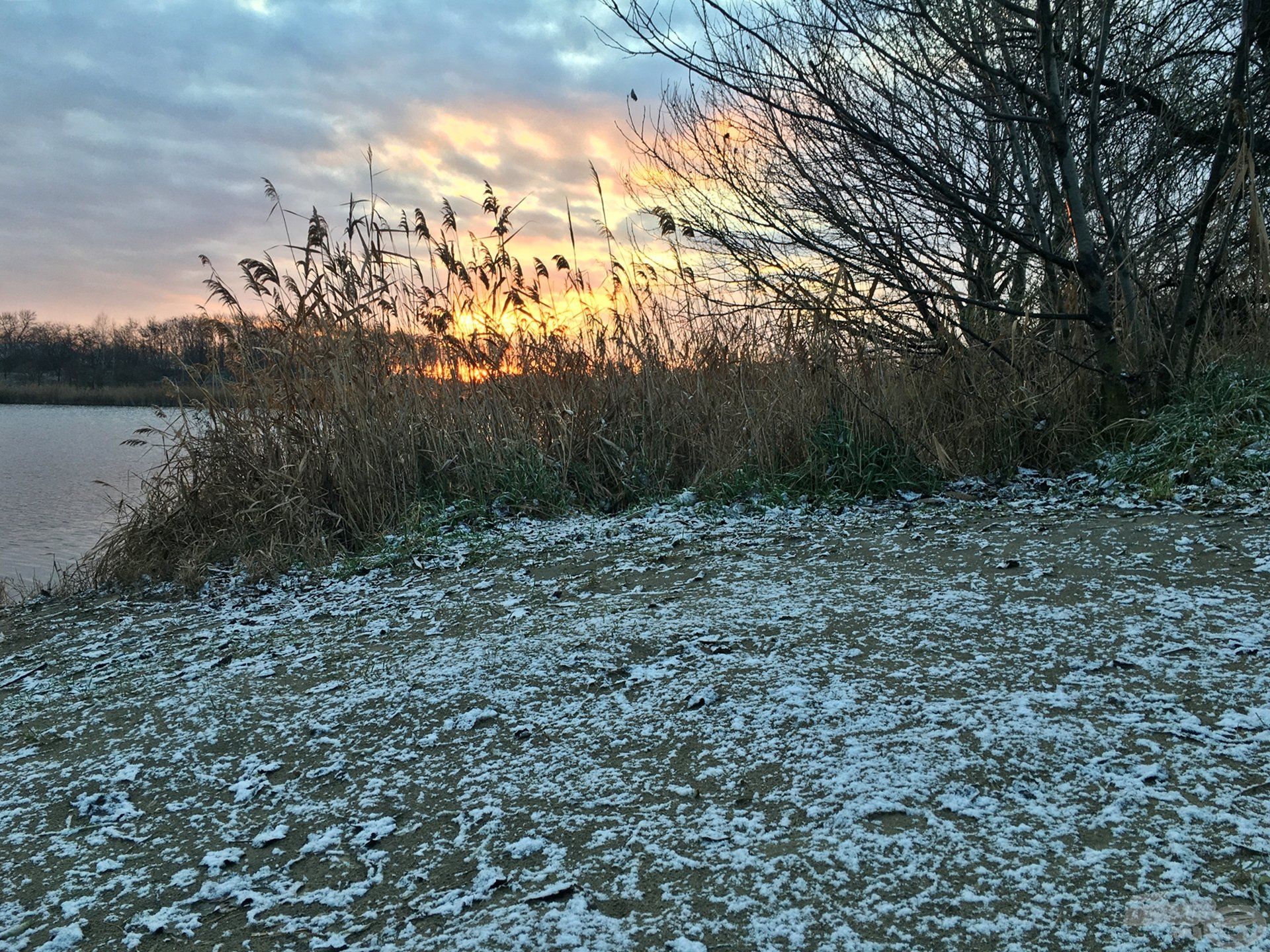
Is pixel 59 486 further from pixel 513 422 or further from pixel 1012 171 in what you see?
pixel 1012 171

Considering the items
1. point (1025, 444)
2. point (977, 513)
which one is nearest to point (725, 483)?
point (977, 513)

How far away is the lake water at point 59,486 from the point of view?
5.64m

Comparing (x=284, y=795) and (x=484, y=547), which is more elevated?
(x=484, y=547)

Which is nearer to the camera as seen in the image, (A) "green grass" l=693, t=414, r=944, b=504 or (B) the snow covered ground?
(B) the snow covered ground

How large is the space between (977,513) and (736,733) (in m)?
2.14

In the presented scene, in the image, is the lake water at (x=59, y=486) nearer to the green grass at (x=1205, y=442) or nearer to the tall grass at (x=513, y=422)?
the tall grass at (x=513, y=422)

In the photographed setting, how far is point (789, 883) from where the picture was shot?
46.7 inches

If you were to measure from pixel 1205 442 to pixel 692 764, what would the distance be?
3.20 metres

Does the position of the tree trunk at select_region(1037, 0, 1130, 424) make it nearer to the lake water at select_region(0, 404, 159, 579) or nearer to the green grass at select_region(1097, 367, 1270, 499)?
the green grass at select_region(1097, 367, 1270, 499)

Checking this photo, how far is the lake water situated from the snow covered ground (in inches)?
122

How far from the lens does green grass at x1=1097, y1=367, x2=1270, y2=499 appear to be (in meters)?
3.31

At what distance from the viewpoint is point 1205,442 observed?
3.51 m

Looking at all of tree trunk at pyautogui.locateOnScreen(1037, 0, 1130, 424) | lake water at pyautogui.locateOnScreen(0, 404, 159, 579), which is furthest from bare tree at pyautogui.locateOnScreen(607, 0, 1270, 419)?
lake water at pyautogui.locateOnScreen(0, 404, 159, 579)

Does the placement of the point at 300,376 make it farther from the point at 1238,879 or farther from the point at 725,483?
the point at 1238,879
